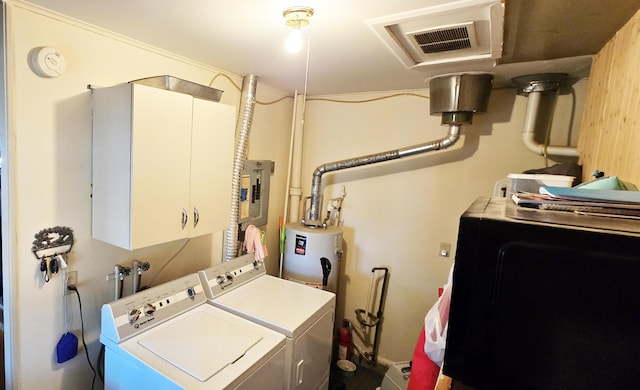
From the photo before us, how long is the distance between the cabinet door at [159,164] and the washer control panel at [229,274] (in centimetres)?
41

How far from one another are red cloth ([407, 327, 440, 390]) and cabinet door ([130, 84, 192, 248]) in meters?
1.39

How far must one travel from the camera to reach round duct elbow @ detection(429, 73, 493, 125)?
6.25ft

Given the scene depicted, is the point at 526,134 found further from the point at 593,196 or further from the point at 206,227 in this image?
the point at 206,227

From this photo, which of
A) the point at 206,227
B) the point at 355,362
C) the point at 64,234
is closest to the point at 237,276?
the point at 206,227

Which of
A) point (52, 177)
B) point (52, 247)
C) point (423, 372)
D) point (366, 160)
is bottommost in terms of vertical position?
point (423, 372)

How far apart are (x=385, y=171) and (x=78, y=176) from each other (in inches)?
83.4

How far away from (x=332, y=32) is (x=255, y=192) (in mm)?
1520

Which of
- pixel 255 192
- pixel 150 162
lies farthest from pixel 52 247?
pixel 255 192

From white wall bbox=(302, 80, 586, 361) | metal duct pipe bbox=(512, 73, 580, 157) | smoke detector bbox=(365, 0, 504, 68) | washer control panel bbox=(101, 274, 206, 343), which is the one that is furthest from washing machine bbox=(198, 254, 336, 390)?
metal duct pipe bbox=(512, 73, 580, 157)

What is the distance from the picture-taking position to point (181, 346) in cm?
144

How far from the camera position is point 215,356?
138cm

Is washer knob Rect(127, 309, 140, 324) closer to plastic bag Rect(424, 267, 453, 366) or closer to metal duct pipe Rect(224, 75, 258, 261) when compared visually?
metal duct pipe Rect(224, 75, 258, 261)

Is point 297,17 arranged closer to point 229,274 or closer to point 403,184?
point 229,274

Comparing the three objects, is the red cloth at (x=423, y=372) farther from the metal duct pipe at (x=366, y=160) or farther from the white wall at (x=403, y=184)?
the metal duct pipe at (x=366, y=160)
